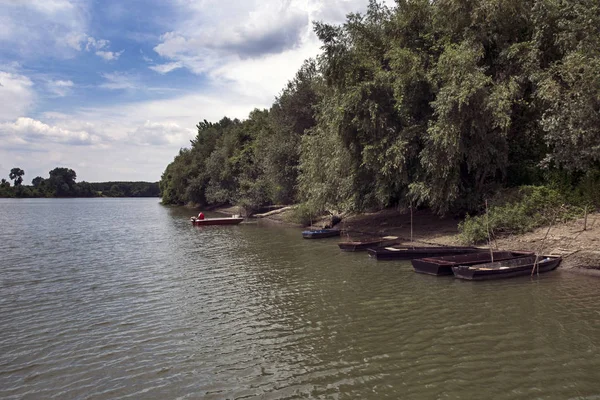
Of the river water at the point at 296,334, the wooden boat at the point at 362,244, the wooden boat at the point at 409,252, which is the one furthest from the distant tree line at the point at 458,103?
the river water at the point at 296,334

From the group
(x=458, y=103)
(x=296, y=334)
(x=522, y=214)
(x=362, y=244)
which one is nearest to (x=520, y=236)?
(x=522, y=214)

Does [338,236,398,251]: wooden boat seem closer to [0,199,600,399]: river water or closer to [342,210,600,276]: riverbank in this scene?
[342,210,600,276]: riverbank

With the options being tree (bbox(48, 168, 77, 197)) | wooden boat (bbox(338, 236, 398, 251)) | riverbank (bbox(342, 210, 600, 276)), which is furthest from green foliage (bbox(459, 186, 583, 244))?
tree (bbox(48, 168, 77, 197))

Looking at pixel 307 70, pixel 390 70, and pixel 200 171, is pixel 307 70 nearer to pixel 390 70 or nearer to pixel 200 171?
pixel 390 70

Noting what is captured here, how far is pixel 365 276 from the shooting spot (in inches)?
707

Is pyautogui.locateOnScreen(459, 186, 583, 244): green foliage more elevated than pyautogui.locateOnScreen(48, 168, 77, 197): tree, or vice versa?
pyautogui.locateOnScreen(48, 168, 77, 197): tree

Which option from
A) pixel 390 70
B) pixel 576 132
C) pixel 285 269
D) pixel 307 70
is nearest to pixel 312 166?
pixel 390 70

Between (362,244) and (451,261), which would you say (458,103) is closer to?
(451,261)

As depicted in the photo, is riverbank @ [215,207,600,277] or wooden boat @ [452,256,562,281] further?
riverbank @ [215,207,600,277]

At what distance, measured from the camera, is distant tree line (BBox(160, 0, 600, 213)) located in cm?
1958

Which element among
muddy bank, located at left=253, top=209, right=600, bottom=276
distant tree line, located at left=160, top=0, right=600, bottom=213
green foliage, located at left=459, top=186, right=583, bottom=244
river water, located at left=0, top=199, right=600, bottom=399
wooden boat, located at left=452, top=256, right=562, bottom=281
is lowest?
river water, located at left=0, top=199, right=600, bottom=399

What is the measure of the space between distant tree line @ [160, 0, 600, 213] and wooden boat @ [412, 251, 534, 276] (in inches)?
219

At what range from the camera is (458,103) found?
2119 cm

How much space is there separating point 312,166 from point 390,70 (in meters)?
9.88
